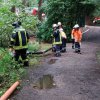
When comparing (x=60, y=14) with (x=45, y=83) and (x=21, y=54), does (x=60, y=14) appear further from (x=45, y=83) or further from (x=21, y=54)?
(x=45, y=83)

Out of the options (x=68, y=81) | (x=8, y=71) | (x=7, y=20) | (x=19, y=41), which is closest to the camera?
(x=68, y=81)

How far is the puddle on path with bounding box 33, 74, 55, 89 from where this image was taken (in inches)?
395

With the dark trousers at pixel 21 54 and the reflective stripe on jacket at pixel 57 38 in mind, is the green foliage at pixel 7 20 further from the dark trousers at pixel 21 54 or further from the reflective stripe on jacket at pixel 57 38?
the reflective stripe on jacket at pixel 57 38

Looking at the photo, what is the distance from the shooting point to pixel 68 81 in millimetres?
10789

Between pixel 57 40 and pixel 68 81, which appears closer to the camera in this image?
pixel 68 81

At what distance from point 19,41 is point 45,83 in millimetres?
3048

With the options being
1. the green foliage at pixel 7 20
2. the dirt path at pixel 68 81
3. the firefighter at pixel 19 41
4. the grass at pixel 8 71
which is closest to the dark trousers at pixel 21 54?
the firefighter at pixel 19 41

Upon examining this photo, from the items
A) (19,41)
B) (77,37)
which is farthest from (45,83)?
(77,37)

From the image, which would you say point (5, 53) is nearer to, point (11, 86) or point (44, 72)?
point (44, 72)

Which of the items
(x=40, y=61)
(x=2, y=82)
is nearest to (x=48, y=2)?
(x=40, y=61)

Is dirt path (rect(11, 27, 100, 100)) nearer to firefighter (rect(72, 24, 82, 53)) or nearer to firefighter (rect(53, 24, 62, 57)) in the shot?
firefighter (rect(53, 24, 62, 57))

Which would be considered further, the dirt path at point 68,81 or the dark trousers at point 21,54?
the dark trousers at point 21,54

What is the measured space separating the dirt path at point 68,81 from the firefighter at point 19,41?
3.13 ft

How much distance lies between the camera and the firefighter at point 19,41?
12843mm
